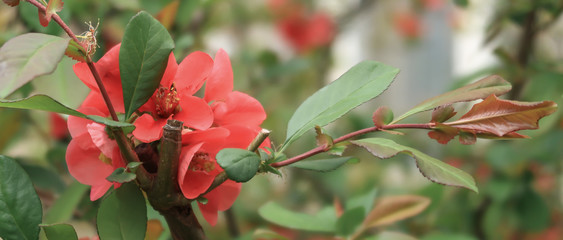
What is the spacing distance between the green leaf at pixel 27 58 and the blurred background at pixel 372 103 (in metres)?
0.16

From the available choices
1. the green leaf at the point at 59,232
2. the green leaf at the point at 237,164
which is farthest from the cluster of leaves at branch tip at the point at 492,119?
the green leaf at the point at 59,232

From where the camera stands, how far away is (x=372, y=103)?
179 cm

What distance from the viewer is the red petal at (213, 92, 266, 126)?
335 mm

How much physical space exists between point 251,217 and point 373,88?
749 millimetres

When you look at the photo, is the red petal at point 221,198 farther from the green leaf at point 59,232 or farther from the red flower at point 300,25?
the red flower at point 300,25

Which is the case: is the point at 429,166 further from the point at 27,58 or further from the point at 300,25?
the point at 300,25

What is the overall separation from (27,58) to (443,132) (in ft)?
0.69

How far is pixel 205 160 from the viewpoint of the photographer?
316 millimetres

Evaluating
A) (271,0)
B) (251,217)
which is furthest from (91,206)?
(271,0)

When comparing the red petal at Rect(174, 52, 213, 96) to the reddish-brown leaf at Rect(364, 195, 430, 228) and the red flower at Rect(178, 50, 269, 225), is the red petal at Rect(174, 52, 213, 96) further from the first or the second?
the reddish-brown leaf at Rect(364, 195, 430, 228)

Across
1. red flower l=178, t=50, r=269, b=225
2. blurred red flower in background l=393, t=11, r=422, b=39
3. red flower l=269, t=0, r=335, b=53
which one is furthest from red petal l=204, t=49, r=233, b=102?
blurred red flower in background l=393, t=11, r=422, b=39

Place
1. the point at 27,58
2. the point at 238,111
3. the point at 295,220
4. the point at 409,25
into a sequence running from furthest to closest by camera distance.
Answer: the point at 409,25, the point at 295,220, the point at 238,111, the point at 27,58

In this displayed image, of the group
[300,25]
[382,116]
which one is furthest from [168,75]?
[300,25]

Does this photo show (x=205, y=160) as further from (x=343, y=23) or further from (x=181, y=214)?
(x=343, y=23)
